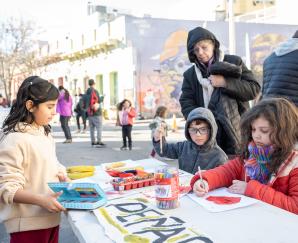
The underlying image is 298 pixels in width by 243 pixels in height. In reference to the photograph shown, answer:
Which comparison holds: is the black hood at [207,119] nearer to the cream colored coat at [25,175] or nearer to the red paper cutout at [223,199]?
the red paper cutout at [223,199]

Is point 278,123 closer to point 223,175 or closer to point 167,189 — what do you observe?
point 223,175

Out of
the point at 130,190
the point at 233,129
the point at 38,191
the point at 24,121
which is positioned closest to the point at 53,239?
the point at 38,191

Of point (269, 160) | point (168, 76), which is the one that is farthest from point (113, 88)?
point (269, 160)

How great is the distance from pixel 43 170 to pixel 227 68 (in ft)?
5.10

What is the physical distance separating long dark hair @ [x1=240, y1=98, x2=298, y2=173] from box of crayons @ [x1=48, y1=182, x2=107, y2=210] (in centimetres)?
91

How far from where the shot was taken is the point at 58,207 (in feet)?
6.53

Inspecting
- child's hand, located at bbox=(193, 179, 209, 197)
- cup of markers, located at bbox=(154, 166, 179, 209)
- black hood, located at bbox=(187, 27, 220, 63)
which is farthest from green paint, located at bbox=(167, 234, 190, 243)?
black hood, located at bbox=(187, 27, 220, 63)

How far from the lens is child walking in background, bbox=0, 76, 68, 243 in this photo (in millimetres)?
2000

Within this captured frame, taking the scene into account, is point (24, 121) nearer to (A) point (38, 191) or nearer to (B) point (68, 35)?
(A) point (38, 191)

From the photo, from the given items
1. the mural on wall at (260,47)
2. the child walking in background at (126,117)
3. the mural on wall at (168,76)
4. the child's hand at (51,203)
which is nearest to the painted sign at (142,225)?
the child's hand at (51,203)

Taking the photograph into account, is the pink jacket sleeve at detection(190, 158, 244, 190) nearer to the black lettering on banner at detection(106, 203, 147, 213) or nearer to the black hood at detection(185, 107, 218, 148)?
the black lettering on banner at detection(106, 203, 147, 213)

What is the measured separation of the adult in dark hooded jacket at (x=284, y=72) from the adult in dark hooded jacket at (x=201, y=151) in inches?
18.3

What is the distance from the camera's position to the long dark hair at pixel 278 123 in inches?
83.1

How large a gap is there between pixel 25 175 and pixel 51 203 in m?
0.26
